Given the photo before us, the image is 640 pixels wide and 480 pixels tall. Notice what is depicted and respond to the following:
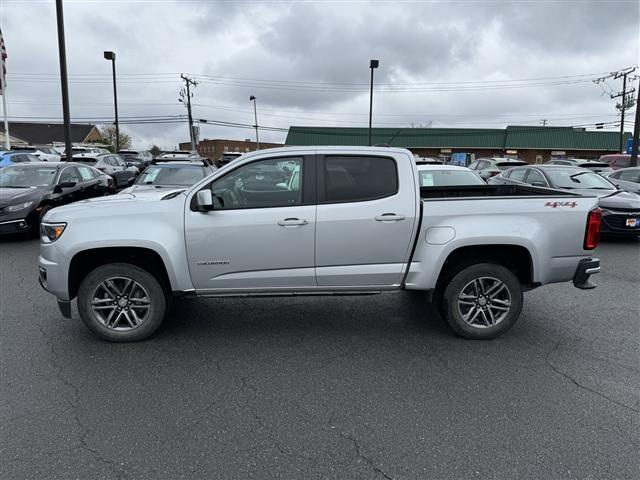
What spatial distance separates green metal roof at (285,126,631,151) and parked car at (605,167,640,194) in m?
31.3

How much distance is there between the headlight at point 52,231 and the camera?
4.18 metres

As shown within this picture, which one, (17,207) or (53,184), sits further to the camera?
(53,184)

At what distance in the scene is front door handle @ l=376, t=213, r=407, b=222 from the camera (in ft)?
13.8

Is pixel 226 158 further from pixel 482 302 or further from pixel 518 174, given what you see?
pixel 482 302

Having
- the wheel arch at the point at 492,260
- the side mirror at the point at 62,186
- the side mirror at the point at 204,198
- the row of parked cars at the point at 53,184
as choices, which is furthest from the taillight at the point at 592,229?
the side mirror at the point at 62,186

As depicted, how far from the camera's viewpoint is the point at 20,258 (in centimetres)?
780

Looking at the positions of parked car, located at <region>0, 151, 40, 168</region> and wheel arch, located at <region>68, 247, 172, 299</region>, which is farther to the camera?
parked car, located at <region>0, 151, 40, 168</region>

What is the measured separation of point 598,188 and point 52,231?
10733mm

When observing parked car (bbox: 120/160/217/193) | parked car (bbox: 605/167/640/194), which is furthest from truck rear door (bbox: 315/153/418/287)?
parked car (bbox: 605/167/640/194)

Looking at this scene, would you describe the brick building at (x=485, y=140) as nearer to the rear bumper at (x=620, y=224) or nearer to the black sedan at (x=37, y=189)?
the black sedan at (x=37, y=189)

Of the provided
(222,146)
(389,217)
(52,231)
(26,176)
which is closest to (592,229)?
(389,217)

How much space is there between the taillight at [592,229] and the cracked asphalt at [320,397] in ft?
3.21

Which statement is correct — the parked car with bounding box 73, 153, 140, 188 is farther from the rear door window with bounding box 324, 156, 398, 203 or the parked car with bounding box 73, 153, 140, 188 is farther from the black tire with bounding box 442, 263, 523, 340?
the black tire with bounding box 442, 263, 523, 340

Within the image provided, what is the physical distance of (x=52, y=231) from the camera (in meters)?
4.21
